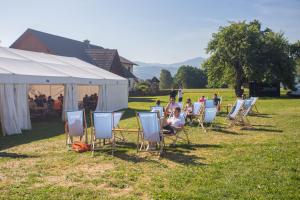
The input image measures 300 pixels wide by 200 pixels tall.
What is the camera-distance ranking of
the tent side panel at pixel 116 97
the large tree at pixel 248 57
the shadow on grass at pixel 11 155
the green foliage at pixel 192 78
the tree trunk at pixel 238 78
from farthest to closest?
1. the green foliage at pixel 192 78
2. the tree trunk at pixel 238 78
3. the large tree at pixel 248 57
4. the tent side panel at pixel 116 97
5. the shadow on grass at pixel 11 155

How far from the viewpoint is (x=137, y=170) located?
→ 748 centimetres

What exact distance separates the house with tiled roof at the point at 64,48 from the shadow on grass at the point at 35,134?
24.0 m

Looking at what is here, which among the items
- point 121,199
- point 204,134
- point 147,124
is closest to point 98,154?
point 147,124

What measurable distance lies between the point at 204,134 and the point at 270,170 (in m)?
5.19

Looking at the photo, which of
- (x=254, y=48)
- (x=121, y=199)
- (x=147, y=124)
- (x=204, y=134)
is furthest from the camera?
(x=254, y=48)

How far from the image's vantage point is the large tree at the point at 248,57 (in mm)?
37281

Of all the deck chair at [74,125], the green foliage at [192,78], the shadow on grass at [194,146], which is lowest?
the shadow on grass at [194,146]

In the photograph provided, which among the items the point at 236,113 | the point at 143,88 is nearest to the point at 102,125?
the point at 236,113

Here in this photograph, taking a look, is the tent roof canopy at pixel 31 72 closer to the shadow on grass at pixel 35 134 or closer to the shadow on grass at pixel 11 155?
the shadow on grass at pixel 35 134

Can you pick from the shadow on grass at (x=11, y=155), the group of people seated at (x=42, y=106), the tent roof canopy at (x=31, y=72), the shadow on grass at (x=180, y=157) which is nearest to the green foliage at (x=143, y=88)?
the tent roof canopy at (x=31, y=72)

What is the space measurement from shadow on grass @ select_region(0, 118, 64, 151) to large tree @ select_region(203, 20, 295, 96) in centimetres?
2534

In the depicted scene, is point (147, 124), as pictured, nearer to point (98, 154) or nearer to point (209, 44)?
point (98, 154)

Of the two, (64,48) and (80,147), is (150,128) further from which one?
(64,48)

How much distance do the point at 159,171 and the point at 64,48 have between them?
36328 millimetres
